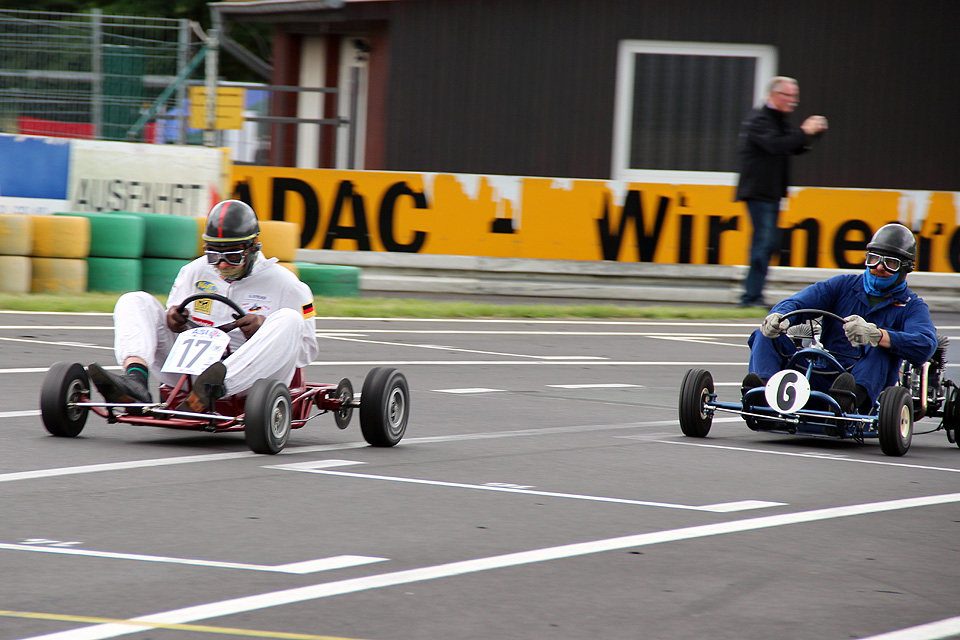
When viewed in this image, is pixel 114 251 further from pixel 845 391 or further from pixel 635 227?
pixel 845 391

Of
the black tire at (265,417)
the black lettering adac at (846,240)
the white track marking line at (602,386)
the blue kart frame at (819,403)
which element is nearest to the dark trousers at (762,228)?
the black lettering adac at (846,240)

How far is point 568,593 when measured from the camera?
17.2 feet

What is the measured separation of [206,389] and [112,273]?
886 centimetres

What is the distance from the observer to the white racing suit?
8.23 m

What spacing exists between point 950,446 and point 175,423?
5.00 meters

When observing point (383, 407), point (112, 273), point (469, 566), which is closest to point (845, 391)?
point (383, 407)

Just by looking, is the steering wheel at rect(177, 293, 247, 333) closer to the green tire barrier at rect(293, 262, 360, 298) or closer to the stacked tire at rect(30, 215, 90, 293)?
the stacked tire at rect(30, 215, 90, 293)

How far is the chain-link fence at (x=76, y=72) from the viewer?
63.4 feet

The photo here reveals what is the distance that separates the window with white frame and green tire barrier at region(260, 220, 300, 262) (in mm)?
7611

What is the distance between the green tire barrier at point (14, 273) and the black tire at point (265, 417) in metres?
8.75

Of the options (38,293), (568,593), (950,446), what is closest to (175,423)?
(568,593)

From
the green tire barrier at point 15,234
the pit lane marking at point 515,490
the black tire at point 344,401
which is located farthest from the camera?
A: the green tire barrier at point 15,234

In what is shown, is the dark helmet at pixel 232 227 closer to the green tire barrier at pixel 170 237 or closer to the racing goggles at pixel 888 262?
the racing goggles at pixel 888 262

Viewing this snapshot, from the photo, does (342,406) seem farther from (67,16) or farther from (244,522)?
(67,16)
